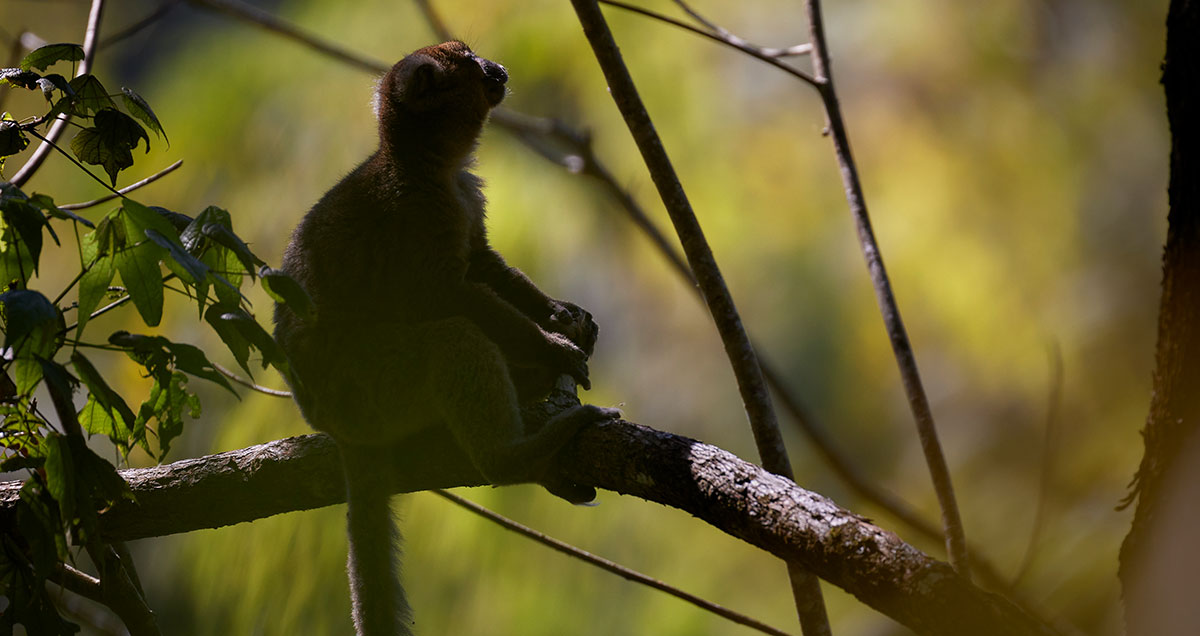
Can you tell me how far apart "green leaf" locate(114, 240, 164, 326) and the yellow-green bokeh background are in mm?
3275

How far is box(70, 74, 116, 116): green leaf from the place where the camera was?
75.2 inches

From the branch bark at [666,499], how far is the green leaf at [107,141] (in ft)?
3.09

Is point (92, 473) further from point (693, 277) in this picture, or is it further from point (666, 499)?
point (693, 277)

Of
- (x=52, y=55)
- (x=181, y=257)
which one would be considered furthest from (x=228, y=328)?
(x=52, y=55)

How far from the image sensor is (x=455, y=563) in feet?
15.9

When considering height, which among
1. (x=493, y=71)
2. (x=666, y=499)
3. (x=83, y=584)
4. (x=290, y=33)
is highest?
(x=290, y=33)

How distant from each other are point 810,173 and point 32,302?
17.2 feet

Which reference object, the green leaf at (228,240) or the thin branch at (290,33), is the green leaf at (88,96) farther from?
the thin branch at (290,33)

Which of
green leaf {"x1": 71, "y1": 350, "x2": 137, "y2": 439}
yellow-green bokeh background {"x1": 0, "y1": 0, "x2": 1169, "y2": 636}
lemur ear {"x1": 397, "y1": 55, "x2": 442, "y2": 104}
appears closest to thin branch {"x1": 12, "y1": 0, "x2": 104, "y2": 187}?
lemur ear {"x1": 397, "y1": 55, "x2": 442, "y2": 104}

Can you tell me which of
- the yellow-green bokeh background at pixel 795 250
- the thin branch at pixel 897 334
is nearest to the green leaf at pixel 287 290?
the thin branch at pixel 897 334

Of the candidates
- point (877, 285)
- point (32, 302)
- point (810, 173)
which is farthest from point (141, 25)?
point (810, 173)

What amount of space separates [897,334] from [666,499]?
112 centimetres

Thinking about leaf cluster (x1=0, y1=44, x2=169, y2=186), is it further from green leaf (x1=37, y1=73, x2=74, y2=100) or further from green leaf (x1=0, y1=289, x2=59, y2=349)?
green leaf (x1=0, y1=289, x2=59, y2=349)

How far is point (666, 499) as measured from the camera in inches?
83.7
